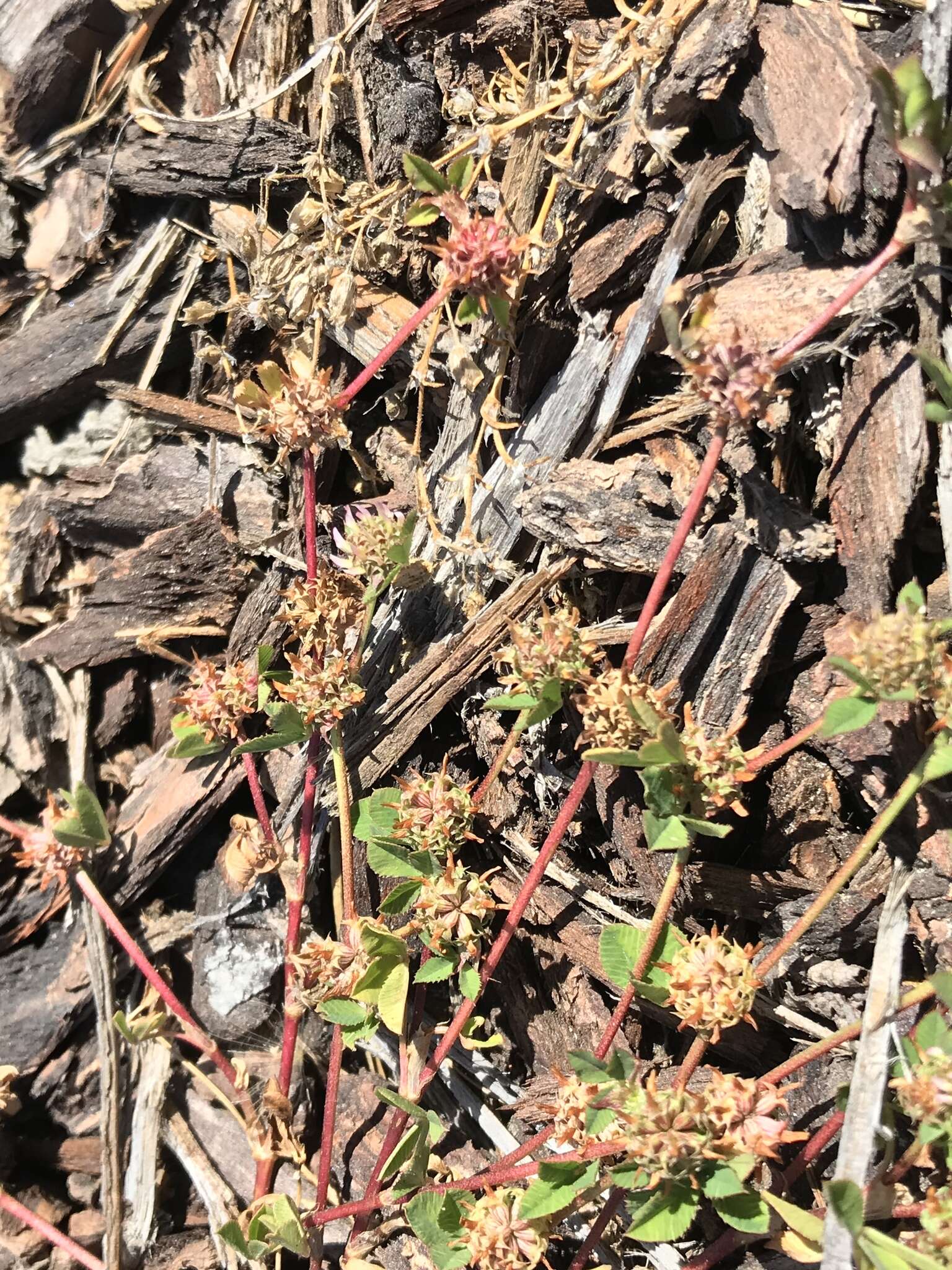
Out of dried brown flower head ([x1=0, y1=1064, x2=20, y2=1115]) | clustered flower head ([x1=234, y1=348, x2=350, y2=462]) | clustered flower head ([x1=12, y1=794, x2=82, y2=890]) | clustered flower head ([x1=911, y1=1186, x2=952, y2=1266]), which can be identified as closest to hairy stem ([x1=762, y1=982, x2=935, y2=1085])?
clustered flower head ([x1=911, y1=1186, x2=952, y2=1266])

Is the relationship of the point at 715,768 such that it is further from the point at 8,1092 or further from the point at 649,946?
the point at 8,1092

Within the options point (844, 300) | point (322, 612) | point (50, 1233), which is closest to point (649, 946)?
point (322, 612)

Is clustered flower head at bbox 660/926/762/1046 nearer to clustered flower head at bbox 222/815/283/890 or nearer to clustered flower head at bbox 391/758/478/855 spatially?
clustered flower head at bbox 391/758/478/855

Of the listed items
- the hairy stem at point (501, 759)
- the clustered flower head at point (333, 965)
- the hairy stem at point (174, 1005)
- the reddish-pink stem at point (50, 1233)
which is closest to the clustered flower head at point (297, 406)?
the hairy stem at point (501, 759)

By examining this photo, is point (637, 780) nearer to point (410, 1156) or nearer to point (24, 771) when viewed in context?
point (410, 1156)

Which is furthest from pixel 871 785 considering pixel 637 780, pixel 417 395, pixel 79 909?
pixel 79 909

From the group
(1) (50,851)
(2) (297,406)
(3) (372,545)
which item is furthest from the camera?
(1) (50,851)

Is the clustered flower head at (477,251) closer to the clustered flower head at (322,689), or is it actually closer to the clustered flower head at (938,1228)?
the clustered flower head at (322,689)
